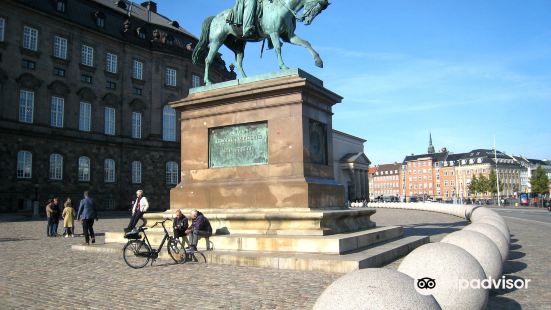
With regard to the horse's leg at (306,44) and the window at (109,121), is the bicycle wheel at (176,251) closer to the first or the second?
the horse's leg at (306,44)

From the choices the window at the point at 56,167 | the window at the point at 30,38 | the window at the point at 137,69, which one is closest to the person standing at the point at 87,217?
the window at the point at 56,167

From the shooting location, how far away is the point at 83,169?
144ft

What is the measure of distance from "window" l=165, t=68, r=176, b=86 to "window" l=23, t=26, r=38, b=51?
15.3 meters

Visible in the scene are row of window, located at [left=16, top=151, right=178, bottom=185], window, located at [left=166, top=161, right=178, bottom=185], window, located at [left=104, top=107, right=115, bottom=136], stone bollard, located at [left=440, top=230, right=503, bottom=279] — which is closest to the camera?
stone bollard, located at [left=440, top=230, right=503, bottom=279]

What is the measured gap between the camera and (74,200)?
41.9 meters

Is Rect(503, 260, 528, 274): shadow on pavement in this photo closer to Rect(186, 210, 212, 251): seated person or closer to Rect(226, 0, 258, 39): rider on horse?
Rect(186, 210, 212, 251): seated person

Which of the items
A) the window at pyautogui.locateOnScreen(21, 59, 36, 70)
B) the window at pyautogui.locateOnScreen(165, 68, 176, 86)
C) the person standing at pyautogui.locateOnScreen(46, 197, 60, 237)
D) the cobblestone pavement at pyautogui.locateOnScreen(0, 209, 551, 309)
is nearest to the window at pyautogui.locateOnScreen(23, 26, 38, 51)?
the window at pyautogui.locateOnScreen(21, 59, 36, 70)

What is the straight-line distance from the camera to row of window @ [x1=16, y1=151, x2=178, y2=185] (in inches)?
1525

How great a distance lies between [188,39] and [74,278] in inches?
2060

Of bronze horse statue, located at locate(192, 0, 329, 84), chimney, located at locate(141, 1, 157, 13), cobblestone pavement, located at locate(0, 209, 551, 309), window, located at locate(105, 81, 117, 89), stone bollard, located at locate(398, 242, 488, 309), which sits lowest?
cobblestone pavement, located at locate(0, 209, 551, 309)

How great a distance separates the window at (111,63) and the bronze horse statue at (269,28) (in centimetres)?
3722

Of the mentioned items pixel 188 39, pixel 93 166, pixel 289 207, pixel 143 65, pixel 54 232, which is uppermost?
pixel 188 39

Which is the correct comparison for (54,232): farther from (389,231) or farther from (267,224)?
(389,231)

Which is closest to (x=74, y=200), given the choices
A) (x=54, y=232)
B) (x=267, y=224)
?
(x=54, y=232)
